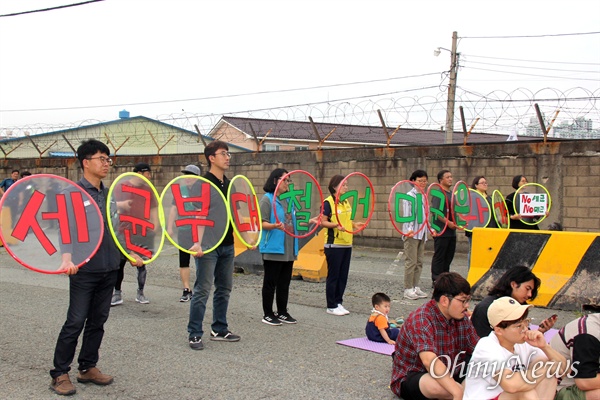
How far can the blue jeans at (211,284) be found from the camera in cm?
623

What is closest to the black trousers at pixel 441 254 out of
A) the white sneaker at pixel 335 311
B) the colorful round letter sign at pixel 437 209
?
the colorful round letter sign at pixel 437 209

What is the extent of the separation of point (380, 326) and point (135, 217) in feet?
8.79

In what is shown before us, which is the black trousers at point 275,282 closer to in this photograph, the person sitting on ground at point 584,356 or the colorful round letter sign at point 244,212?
the colorful round letter sign at point 244,212

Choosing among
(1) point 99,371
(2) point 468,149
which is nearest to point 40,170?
(2) point 468,149

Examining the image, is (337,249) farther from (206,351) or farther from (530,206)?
(530,206)

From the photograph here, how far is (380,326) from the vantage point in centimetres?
651

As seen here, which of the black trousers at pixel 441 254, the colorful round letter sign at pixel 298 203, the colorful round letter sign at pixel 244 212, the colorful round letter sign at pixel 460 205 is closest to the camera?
the colorful round letter sign at pixel 244 212

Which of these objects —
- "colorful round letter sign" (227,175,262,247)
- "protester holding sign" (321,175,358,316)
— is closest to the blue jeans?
"colorful round letter sign" (227,175,262,247)

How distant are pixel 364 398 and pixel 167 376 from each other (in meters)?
1.67

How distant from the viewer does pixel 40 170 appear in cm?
2273

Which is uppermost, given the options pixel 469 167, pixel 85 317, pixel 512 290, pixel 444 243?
pixel 469 167

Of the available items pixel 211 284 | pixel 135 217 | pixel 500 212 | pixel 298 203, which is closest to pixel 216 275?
pixel 211 284

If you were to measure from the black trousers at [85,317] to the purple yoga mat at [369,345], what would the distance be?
2.49 meters

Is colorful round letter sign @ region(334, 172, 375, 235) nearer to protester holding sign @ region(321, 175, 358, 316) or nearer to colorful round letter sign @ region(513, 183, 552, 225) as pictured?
protester holding sign @ region(321, 175, 358, 316)
